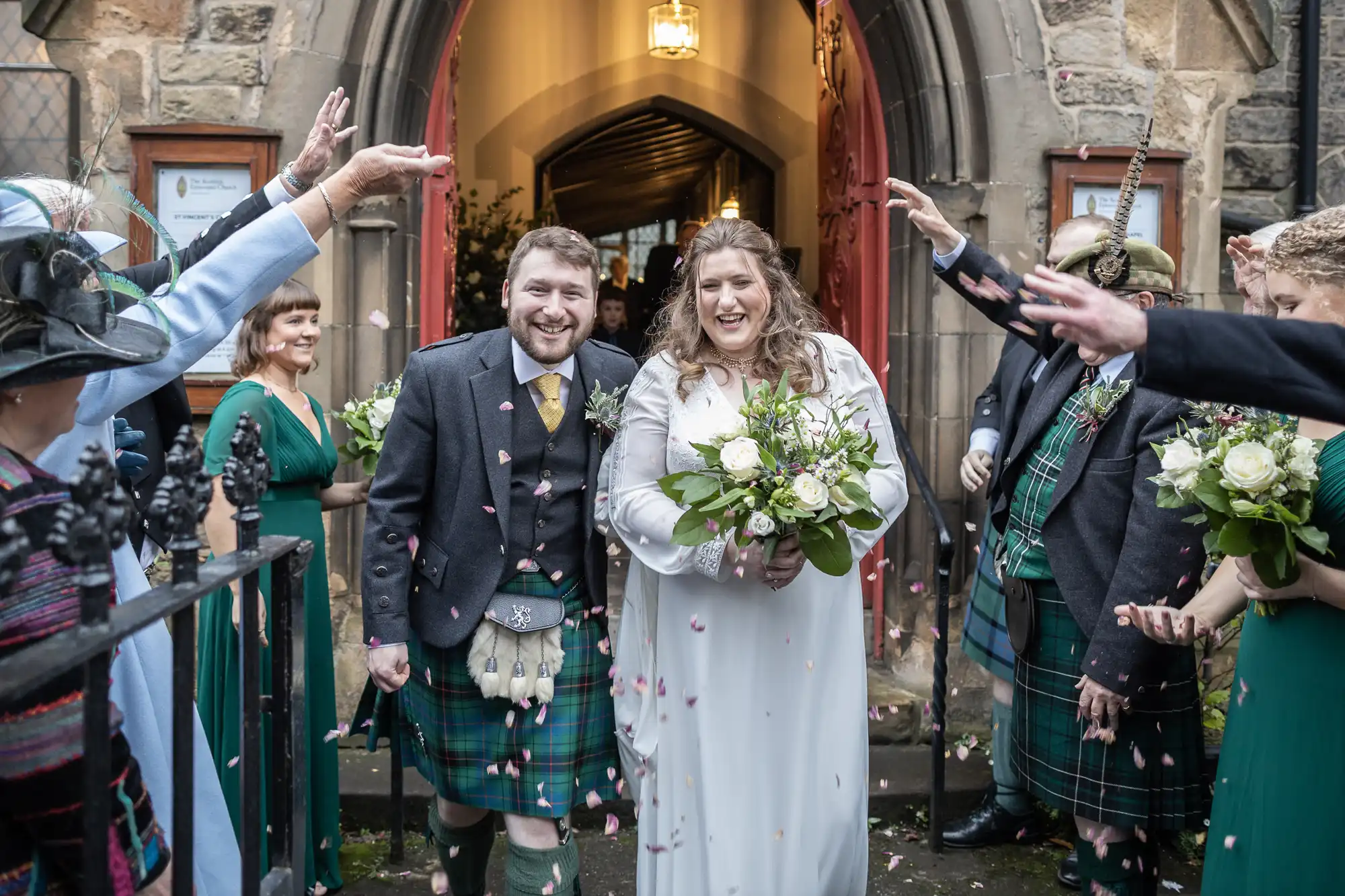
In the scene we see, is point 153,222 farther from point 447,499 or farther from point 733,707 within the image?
point 733,707

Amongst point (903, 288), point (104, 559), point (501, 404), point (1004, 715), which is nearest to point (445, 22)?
point (903, 288)

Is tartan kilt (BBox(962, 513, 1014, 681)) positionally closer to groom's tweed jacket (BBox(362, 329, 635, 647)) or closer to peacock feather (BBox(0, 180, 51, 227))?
groom's tweed jacket (BBox(362, 329, 635, 647))

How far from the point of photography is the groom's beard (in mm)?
3312

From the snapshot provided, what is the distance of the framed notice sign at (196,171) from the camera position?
514 cm

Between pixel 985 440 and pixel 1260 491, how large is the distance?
2.47 metres

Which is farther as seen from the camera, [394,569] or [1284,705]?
[394,569]

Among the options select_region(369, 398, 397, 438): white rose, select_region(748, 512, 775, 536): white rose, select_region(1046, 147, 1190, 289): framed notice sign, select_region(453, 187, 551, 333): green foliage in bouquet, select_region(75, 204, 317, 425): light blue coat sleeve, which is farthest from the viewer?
select_region(453, 187, 551, 333): green foliage in bouquet

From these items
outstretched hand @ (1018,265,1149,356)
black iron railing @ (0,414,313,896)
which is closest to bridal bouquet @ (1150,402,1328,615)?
outstretched hand @ (1018,265,1149,356)

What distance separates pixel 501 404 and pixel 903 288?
290 centimetres

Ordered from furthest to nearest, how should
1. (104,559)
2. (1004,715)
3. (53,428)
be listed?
(1004,715) → (53,428) → (104,559)

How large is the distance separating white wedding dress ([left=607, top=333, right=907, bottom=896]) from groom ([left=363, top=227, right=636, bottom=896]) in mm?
164

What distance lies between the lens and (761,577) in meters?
3.12

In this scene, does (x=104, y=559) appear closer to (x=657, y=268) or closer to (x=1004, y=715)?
(x=1004, y=715)

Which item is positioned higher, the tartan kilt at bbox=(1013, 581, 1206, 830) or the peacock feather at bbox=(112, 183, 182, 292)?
the peacock feather at bbox=(112, 183, 182, 292)
